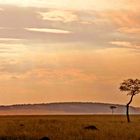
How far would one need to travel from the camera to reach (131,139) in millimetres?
37531

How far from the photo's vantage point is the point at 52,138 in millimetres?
35906

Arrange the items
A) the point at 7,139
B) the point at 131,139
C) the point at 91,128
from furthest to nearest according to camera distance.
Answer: the point at 91,128
the point at 131,139
the point at 7,139

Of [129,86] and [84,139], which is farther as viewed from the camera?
[129,86]

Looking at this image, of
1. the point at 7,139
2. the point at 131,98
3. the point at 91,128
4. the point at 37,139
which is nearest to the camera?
the point at 7,139

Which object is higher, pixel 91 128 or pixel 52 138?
pixel 91 128

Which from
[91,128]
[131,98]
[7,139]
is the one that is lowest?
[7,139]

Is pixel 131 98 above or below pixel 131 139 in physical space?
above

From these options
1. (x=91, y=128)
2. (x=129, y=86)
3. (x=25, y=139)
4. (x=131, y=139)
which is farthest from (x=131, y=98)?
(x=25, y=139)

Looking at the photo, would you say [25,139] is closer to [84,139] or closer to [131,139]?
[84,139]

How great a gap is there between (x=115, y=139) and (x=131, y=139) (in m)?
1.31

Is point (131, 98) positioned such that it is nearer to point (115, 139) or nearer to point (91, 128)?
point (91, 128)

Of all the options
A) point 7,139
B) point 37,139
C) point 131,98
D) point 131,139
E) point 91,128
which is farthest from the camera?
point 131,98

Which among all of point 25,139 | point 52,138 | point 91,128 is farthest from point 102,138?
point 91,128

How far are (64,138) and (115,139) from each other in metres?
3.88
